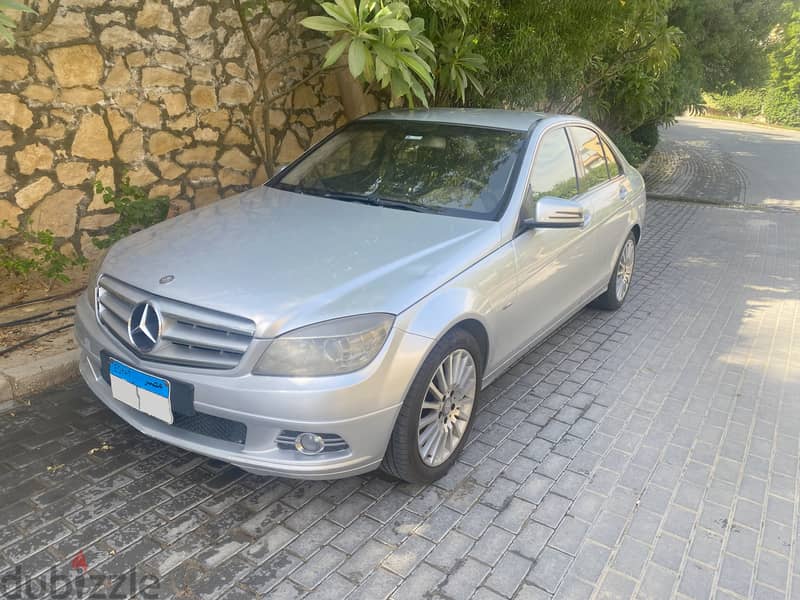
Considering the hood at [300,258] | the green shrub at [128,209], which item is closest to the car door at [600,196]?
the hood at [300,258]

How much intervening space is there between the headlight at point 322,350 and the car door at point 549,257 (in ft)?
3.66

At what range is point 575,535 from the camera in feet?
8.93

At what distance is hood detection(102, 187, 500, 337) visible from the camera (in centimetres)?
252

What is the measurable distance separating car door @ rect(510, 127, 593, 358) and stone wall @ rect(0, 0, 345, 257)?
294 centimetres

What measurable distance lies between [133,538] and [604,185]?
3830 mm

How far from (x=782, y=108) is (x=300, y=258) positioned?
46.9 meters

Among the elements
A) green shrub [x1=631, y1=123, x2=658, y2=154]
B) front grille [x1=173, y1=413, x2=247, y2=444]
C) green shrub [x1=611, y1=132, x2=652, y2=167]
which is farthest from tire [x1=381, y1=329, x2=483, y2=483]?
green shrub [x1=631, y1=123, x2=658, y2=154]

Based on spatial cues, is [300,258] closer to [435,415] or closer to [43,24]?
[435,415]

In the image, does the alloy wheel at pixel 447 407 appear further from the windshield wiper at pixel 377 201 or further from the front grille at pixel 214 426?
the windshield wiper at pixel 377 201

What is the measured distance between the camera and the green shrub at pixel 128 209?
4.71m

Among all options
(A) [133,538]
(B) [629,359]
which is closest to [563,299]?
(B) [629,359]

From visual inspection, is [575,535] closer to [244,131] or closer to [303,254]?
[303,254]

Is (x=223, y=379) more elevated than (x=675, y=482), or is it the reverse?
(x=223, y=379)

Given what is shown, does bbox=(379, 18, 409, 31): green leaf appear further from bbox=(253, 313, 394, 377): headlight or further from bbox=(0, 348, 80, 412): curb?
bbox=(0, 348, 80, 412): curb
